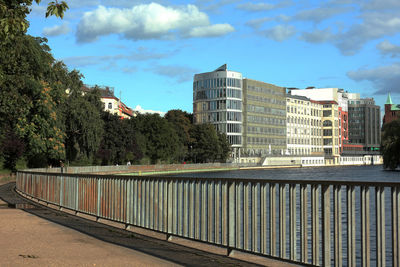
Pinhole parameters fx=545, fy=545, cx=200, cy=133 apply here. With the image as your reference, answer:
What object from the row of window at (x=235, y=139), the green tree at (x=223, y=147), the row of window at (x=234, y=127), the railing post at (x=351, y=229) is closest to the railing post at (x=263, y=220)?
the railing post at (x=351, y=229)

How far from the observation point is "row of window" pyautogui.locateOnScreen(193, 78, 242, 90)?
5753 inches

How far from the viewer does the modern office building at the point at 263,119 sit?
15425 cm

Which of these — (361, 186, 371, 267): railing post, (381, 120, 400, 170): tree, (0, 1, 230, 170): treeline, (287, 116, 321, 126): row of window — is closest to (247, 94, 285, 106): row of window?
(287, 116, 321, 126): row of window

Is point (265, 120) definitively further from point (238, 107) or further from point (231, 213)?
point (231, 213)

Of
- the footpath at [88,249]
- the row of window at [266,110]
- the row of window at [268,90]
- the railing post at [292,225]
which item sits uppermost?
the row of window at [268,90]

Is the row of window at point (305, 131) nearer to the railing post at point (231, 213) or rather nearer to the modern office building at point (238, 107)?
the modern office building at point (238, 107)

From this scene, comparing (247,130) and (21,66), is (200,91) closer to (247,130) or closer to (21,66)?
(247,130)

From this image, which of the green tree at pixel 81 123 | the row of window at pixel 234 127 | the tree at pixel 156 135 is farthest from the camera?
the row of window at pixel 234 127

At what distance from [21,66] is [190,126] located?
91.2m

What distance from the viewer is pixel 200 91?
15138cm

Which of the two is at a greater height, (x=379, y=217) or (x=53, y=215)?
(x=379, y=217)

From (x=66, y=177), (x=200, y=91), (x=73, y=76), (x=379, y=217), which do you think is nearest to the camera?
(x=379, y=217)

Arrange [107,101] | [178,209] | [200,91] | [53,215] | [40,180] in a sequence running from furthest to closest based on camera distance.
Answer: [200,91], [107,101], [40,180], [53,215], [178,209]

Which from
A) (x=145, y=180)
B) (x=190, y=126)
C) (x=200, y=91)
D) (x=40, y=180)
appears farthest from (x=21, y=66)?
(x=200, y=91)
